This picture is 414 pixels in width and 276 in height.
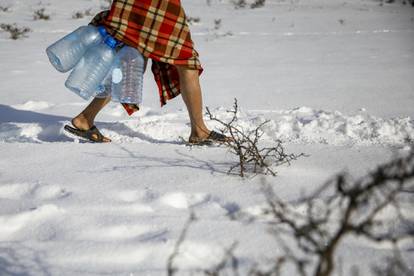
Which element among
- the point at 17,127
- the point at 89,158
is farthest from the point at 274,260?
the point at 17,127

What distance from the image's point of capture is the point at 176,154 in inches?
69.9

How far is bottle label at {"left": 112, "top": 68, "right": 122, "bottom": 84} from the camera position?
6.95 feet

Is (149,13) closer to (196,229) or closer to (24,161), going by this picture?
(24,161)

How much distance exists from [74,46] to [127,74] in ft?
1.01

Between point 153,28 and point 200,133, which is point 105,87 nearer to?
point 153,28

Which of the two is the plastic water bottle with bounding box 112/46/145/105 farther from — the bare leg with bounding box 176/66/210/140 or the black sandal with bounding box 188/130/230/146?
the black sandal with bounding box 188/130/230/146

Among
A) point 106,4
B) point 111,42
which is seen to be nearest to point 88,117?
point 111,42

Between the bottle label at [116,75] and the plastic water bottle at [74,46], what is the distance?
186mm

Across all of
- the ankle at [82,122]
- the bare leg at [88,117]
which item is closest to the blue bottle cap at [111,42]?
the bare leg at [88,117]

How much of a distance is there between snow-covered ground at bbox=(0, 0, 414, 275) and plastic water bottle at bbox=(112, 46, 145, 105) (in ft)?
0.85

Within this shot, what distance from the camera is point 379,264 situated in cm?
97

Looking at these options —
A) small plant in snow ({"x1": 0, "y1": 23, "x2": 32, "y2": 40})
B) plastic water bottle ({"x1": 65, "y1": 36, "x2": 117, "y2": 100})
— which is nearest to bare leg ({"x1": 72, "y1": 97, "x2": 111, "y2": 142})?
plastic water bottle ({"x1": 65, "y1": 36, "x2": 117, "y2": 100})

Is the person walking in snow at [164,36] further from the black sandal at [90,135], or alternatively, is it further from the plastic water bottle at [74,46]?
the black sandal at [90,135]

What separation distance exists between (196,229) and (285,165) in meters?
0.62
